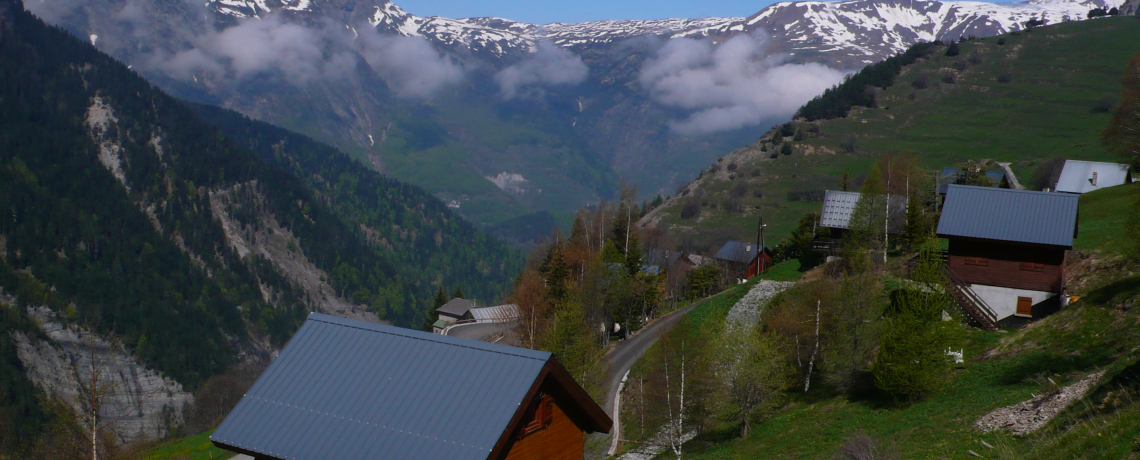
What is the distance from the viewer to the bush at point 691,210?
14188 cm

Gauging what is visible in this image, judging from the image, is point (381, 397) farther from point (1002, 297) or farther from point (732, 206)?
point (732, 206)

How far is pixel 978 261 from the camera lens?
42.3m

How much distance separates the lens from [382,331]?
701 inches

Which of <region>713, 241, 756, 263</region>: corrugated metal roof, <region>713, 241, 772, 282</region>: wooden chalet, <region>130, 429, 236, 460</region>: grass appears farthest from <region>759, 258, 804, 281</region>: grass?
<region>130, 429, 236, 460</region>: grass

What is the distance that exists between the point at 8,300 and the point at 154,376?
111ft

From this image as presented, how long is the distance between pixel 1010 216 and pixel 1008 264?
270cm

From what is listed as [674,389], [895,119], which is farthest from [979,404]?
[895,119]

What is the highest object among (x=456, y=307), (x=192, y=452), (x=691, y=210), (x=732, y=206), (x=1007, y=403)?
(x=1007, y=403)

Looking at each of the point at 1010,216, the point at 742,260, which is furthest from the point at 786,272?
the point at 1010,216

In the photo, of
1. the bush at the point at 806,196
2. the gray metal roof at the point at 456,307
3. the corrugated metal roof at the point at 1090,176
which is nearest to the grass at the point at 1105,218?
the corrugated metal roof at the point at 1090,176

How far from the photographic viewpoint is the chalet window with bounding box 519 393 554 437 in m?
17.2

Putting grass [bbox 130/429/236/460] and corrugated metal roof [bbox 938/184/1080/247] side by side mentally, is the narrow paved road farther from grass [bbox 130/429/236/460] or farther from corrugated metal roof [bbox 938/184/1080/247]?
grass [bbox 130/429/236/460]

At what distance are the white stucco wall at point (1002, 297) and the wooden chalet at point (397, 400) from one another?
3288 centimetres

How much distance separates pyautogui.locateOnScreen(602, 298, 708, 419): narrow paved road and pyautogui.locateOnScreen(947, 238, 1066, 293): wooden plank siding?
20.3 metres
